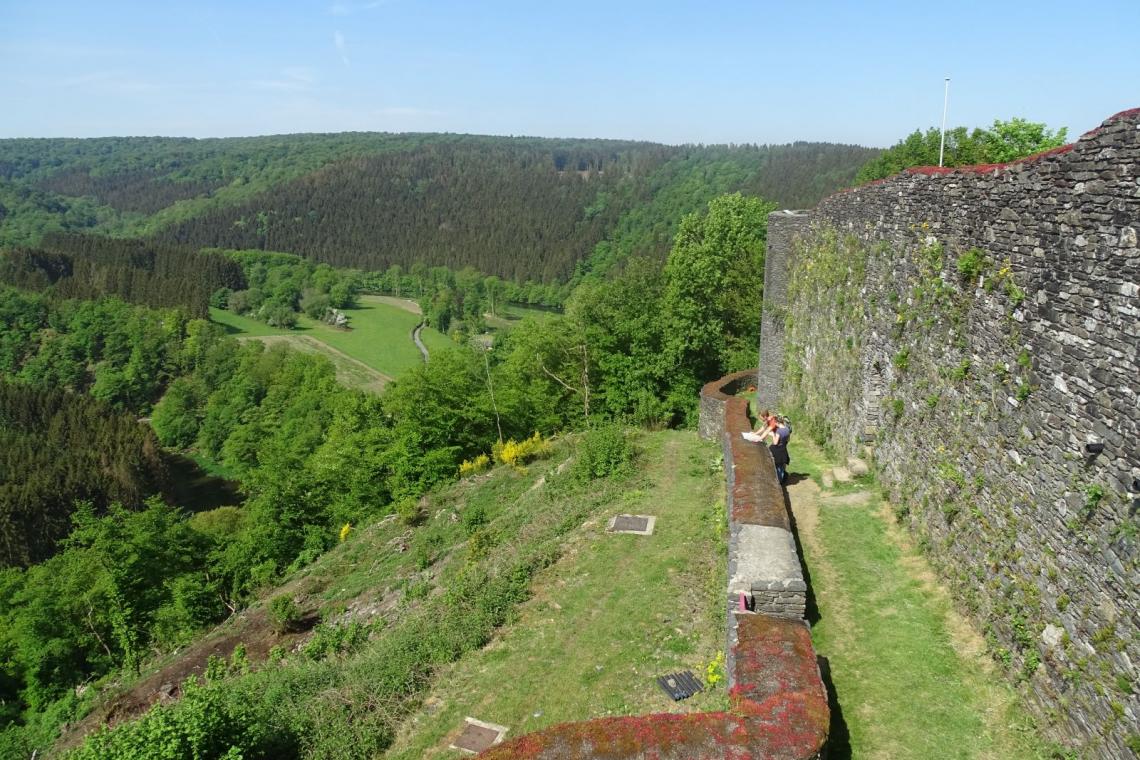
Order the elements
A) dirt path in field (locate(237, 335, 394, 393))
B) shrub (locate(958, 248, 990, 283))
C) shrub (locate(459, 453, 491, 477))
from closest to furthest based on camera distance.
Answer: shrub (locate(958, 248, 990, 283))
shrub (locate(459, 453, 491, 477))
dirt path in field (locate(237, 335, 394, 393))

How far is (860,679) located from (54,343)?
13053cm

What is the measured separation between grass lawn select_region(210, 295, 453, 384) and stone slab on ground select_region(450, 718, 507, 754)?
90281 mm

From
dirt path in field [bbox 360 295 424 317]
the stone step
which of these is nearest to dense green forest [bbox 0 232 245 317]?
dirt path in field [bbox 360 295 424 317]

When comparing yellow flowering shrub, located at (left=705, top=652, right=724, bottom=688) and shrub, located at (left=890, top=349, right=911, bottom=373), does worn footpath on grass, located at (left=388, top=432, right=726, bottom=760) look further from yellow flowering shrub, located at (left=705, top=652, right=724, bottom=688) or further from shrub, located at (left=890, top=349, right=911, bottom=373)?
shrub, located at (left=890, top=349, right=911, bottom=373)

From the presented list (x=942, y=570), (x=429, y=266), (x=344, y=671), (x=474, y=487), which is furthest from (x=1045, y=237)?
(x=429, y=266)

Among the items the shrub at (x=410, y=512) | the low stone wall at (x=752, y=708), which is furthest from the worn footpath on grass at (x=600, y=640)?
the shrub at (x=410, y=512)

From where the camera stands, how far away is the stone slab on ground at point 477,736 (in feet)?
30.3

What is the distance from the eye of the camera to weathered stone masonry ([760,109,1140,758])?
614 centimetres

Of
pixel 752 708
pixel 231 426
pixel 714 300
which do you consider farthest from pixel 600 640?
pixel 231 426

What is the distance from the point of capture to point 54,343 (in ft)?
353

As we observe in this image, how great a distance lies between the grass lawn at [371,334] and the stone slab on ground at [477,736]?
3554 inches

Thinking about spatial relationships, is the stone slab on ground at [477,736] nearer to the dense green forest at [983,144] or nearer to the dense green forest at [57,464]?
the dense green forest at [983,144]

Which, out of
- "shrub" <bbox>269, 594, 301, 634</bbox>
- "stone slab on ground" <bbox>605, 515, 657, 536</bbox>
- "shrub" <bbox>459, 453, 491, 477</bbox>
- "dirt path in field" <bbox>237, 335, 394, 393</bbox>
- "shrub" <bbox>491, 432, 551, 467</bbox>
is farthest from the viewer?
"dirt path in field" <bbox>237, 335, 394, 393</bbox>

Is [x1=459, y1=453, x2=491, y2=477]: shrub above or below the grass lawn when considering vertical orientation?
above
